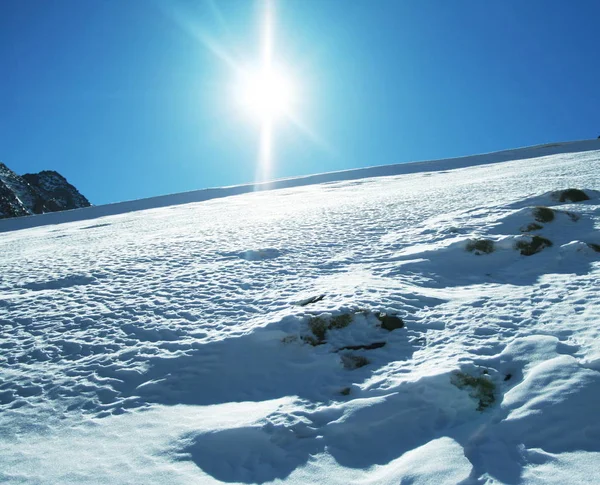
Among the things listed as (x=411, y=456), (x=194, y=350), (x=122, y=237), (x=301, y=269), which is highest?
(x=122, y=237)

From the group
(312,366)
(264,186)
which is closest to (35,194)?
(264,186)

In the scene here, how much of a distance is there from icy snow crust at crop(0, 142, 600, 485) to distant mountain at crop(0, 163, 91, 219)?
53790 mm

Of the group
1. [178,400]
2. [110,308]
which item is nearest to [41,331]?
[110,308]

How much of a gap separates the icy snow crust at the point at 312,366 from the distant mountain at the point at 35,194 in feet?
176

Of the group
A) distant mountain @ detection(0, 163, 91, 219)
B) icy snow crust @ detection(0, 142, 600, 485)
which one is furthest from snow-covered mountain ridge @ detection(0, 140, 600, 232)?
distant mountain @ detection(0, 163, 91, 219)

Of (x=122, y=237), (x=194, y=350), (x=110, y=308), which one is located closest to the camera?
(x=194, y=350)

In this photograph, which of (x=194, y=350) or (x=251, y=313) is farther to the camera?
(x=251, y=313)

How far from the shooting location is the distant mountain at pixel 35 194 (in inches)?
2087

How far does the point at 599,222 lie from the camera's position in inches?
323

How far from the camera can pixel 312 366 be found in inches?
177

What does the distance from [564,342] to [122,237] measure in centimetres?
1211

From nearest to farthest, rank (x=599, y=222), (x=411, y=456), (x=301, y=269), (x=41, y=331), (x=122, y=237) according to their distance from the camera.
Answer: (x=411, y=456) → (x=41, y=331) → (x=301, y=269) → (x=599, y=222) → (x=122, y=237)

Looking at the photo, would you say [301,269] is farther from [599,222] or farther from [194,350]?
[599,222]

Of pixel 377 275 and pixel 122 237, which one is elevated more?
pixel 122 237
